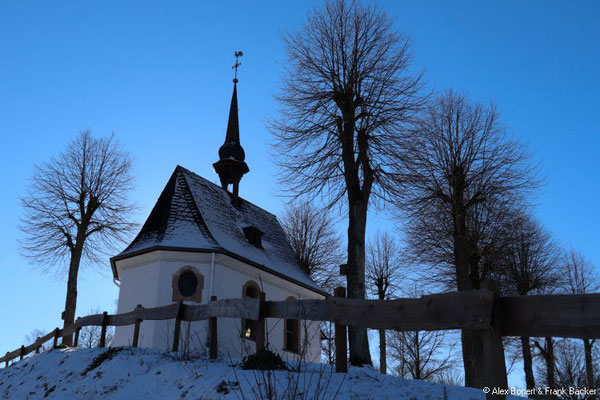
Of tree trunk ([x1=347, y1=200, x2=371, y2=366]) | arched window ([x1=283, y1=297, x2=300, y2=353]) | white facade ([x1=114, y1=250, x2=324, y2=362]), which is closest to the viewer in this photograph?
tree trunk ([x1=347, y1=200, x2=371, y2=366])

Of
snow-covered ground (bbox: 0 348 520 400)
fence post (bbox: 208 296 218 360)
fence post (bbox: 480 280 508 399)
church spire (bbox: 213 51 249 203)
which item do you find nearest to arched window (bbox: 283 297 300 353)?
church spire (bbox: 213 51 249 203)

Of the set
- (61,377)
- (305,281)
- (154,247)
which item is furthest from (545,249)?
(61,377)

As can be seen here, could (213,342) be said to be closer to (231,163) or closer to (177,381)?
(177,381)

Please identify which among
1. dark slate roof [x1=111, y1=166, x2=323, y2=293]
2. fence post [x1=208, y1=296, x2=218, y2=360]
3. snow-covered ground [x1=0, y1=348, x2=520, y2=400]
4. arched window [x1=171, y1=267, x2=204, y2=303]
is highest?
dark slate roof [x1=111, y1=166, x2=323, y2=293]

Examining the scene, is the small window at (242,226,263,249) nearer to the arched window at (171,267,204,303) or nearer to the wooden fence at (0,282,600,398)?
the arched window at (171,267,204,303)

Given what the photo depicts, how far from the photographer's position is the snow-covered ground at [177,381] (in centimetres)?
637

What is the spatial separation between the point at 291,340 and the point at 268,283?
2871mm

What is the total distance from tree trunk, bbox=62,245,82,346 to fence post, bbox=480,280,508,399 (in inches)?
753

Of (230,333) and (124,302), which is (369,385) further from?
(124,302)

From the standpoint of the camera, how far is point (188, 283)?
18.1m

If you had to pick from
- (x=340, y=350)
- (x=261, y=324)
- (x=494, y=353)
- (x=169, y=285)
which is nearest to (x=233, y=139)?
(x=169, y=285)

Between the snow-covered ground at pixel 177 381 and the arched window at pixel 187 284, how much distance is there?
5.15 m

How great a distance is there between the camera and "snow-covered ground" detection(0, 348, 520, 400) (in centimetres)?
637

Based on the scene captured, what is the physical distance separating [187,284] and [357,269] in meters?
6.99
